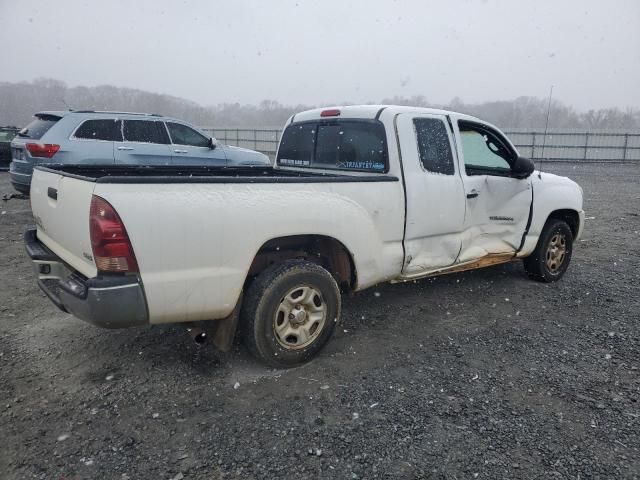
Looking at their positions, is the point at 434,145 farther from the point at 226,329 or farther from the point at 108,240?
the point at 108,240

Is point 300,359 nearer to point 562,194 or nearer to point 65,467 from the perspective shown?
point 65,467

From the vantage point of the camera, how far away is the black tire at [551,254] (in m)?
5.04

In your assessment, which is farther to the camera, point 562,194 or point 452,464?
point 562,194

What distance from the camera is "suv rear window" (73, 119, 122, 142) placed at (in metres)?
7.70

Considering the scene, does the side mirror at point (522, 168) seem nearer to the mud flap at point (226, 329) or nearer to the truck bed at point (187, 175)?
the truck bed at point (187, 175)

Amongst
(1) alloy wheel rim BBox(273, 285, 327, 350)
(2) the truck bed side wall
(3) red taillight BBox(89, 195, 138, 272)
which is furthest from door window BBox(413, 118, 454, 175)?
(3) red taillight BBox(89, 195, 138, 272)

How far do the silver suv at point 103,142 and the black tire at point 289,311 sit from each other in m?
5.17

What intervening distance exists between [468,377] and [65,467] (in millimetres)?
2409

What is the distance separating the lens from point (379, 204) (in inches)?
136

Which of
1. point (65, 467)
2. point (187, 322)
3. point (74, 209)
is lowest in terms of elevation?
point (65, 467)

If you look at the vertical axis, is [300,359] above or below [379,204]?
below

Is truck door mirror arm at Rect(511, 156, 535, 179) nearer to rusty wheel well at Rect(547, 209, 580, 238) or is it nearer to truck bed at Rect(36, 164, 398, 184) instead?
rusty wheel well at Rect(547, 209, 580, 238)

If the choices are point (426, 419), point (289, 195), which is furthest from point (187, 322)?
point (426, 419)

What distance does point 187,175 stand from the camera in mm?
4082
